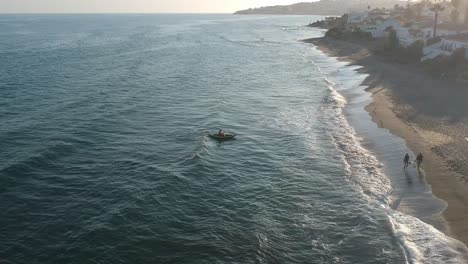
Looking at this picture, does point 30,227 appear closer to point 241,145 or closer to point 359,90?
point 241,145

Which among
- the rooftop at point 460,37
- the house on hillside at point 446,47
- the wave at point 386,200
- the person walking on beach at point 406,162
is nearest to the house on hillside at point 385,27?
the house on hillside at point 446,47

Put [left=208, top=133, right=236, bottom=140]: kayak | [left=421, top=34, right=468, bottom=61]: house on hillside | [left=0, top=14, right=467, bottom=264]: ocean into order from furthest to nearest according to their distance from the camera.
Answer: [left=421, top=34, right=468, bottom=61]: house on hillside → [left=208, top=133, right=236, bottom=140]: kayak → [left=0, top=14, right=467, bottom=264]: ocean

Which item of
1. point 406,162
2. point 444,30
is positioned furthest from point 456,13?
point 406,162

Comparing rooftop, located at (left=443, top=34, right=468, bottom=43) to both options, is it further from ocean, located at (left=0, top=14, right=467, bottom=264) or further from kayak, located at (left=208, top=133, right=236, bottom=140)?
kayak, located at (left=208, top=133, right=236, bottom=140)

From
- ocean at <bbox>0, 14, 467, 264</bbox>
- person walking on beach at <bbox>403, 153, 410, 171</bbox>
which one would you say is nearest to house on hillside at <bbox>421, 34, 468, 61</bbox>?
ocean at <bbox>0, 14, 467, 264</bbox>

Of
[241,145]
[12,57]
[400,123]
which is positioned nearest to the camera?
[241,145]

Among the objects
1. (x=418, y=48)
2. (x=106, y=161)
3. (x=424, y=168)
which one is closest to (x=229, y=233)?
(x=106, y=161)
